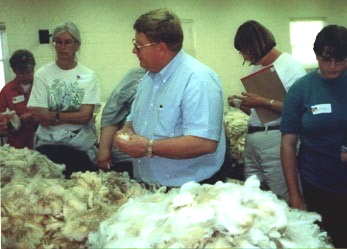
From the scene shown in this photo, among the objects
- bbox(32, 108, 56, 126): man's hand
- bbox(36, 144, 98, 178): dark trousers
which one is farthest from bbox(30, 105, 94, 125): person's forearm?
bbox(36, 144, 98, 178): dark trousers

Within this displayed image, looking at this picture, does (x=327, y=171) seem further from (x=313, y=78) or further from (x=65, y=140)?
(x=65, y=140)

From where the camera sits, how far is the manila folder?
7.97 ft

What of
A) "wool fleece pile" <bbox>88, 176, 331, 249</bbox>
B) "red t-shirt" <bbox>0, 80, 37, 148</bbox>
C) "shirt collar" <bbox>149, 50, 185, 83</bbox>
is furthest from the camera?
"red t-shirt" <bbox>0, 80, 37, 148</bbox>

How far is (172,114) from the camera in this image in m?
1.73

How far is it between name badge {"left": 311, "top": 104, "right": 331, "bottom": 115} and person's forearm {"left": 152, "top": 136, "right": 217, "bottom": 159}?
533mm

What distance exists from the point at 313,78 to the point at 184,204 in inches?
41.2

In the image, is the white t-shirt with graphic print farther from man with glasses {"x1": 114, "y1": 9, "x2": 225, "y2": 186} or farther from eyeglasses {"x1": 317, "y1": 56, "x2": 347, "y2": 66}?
eyeglasses {"x1": 317, "y1": 56, "x2": 347, "y2": 66}

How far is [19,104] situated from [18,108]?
3cm

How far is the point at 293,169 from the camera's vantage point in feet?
6.97

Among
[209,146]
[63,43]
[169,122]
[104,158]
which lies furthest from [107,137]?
[209,146]

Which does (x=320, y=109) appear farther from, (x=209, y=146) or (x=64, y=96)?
(x=64, y=96)

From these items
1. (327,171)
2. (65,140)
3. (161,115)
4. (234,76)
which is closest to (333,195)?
(327,171)

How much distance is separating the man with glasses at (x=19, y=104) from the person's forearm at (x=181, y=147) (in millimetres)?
1749

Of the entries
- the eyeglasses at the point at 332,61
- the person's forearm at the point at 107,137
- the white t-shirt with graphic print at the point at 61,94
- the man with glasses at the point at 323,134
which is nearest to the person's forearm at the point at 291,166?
the man with glasses at the point at 323,134
